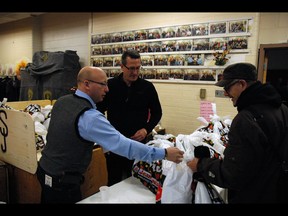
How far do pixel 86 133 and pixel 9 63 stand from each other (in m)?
7.16

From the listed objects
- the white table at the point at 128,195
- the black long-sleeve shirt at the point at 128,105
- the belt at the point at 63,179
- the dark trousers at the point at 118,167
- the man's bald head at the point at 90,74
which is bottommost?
the dark trousers at the point at 118,167

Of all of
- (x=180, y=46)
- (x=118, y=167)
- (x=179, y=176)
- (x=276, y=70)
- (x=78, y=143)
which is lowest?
(x=118, y=167)

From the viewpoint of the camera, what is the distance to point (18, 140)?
2.28 metres

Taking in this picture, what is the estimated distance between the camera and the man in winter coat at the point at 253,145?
3.75 feet

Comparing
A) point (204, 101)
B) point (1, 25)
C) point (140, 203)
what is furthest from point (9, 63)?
point (140, 203)

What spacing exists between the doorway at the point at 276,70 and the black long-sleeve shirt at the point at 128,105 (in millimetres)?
1908

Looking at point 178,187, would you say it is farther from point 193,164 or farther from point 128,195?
point 128,195

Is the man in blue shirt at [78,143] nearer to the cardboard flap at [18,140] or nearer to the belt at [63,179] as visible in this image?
the belt at [63,179]

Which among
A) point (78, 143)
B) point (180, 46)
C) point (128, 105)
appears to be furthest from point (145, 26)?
point (78, 143)

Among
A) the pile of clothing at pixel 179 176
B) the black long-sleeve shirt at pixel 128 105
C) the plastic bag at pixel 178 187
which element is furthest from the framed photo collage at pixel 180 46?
the plastic bag at pixel 178 187

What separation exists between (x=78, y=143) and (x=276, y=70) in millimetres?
3212

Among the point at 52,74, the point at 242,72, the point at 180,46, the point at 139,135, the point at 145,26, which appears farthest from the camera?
the point at 52,74

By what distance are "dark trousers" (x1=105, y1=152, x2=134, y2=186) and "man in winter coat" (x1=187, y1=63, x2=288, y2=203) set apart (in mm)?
1080
